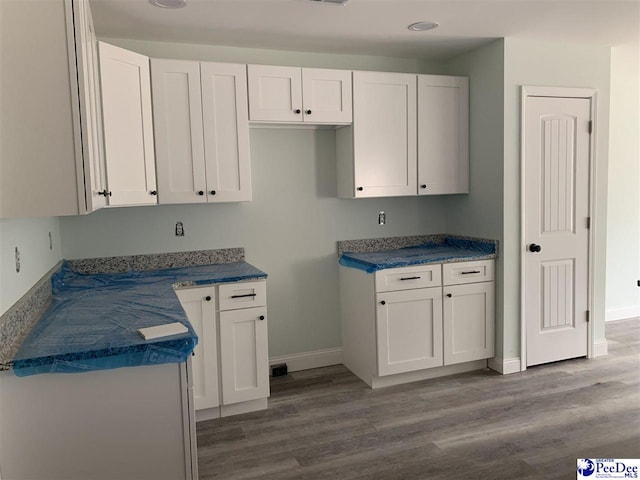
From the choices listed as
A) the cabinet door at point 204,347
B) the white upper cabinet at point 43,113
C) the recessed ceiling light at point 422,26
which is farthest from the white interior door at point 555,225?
the white upper cabinet at point 43,113

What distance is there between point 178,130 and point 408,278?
6.06ft

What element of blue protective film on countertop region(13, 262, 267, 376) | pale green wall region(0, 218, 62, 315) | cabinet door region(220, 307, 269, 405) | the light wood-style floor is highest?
pale green wall region(0, 218, 62, 315)

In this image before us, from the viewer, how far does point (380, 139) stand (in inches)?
146

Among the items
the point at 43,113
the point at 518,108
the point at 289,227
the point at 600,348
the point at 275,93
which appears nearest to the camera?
the point at 43,113

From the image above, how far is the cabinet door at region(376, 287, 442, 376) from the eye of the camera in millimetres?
3504

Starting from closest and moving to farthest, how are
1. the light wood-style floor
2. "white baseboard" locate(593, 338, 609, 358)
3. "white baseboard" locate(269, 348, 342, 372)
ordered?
the light wood-style floor
"white baseboard" locate(269, 348, 342, 372)
"white baseboard" locate(593, 338, 609, 358)

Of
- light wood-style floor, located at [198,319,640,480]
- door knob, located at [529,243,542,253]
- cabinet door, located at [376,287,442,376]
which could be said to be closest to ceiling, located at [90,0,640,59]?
door knob, located at [529,243,542,253]

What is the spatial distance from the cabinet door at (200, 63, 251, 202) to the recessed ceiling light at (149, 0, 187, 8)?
489mm

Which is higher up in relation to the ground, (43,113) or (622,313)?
(43,113)

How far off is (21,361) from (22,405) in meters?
0.18

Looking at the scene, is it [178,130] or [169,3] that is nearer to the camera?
[169,3]

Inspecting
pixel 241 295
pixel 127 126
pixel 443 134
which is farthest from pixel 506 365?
pixel 127 126

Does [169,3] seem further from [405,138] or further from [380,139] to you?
[405,138]

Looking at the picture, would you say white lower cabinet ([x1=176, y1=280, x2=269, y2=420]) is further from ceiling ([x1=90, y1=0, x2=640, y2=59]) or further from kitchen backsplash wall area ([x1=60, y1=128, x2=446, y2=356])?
ceiling ([x1=90, y1=0, x2=640, y2=59])
